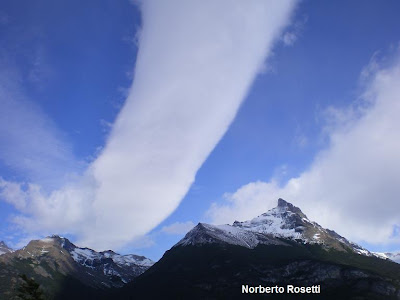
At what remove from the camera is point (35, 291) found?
80.3m
